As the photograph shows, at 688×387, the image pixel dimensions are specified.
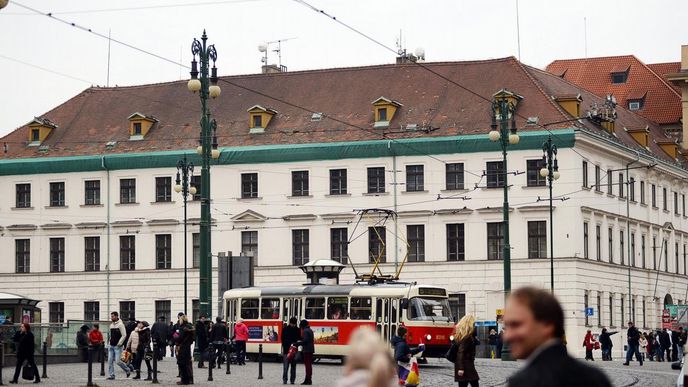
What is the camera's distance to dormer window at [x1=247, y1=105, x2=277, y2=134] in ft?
242

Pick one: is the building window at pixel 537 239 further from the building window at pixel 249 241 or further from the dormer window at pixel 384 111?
the building window at pixel 249 241

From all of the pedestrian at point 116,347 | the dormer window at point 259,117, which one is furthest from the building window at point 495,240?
the pedestrian at point 116,347

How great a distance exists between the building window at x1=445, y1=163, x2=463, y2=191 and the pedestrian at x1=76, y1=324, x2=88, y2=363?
27319mm

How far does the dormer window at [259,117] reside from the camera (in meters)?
73.9

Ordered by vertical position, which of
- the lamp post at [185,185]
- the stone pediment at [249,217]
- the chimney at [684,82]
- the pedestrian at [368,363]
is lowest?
the pedestrian at [368,363]

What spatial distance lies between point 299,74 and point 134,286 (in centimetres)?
1377

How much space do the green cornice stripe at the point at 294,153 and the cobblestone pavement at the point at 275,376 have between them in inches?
900

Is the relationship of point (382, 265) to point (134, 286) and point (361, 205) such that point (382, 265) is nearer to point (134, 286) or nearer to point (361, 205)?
point (361, 205)

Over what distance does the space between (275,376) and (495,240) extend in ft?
108

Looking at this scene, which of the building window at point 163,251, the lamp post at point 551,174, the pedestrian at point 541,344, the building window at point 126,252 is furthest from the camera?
the building window at point 126,252

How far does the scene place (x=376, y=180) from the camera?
7225 cm

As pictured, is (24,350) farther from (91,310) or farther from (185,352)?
(91,310)

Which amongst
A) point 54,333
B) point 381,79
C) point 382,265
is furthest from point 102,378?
point 381,79

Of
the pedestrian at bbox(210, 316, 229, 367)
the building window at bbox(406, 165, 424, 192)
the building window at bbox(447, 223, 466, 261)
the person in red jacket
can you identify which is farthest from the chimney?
the pedestrian at bbox(210, 316, 229, 367)
